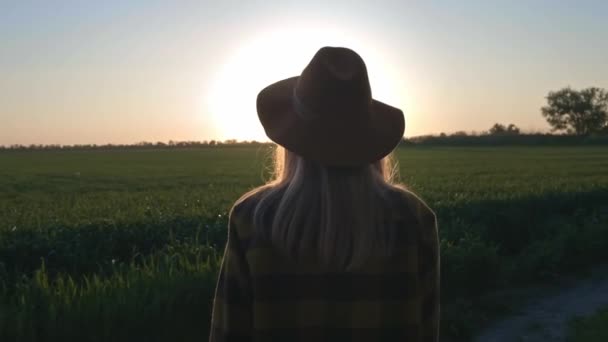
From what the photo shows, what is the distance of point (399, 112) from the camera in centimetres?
215

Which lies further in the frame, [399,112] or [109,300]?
[109,300]

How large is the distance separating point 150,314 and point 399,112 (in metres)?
3.53

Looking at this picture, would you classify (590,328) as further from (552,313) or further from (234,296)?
(234,296)

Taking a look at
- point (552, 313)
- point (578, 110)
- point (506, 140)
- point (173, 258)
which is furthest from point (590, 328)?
point (578, 110)

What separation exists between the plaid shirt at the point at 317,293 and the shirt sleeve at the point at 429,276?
0.02 metres

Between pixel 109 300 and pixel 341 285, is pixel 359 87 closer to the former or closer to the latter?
pixel 341 285

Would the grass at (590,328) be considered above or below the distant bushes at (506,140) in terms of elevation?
below

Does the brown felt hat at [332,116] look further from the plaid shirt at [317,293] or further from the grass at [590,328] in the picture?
the grass at [590,328]

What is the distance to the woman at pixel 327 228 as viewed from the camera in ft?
6.29

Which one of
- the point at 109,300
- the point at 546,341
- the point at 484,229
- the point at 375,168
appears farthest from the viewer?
the point at 484,229

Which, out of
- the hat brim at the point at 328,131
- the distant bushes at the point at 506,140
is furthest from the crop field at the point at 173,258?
A: the distant bushes at the point at 506,140

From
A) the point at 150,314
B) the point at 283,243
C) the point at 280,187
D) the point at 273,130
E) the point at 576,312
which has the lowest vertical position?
the point at 576,312

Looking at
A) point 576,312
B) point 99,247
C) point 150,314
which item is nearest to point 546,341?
point 576,312

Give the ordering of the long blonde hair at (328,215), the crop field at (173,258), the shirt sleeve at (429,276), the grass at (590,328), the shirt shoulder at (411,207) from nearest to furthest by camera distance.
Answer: the long blonde hair at (328,215) < the shirt shoulder at (411,207) < the shirt sleeve at (429,276) < the crop field at (173,258) < the grass at (590,328)
